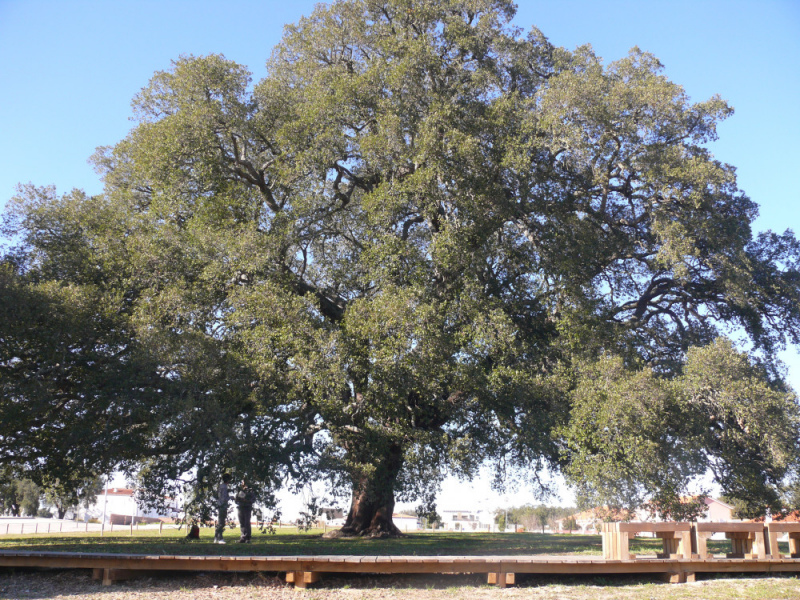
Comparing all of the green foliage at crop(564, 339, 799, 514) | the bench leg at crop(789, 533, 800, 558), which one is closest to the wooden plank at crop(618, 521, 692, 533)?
the green foliage at crop(564, 339, 799, 514)

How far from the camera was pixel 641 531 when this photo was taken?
450 inches

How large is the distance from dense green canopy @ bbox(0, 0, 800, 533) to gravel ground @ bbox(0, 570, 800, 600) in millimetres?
4080

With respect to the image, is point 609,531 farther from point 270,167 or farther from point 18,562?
point 270,167

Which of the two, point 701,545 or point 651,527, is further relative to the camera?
point 701,545

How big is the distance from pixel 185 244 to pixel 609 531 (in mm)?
13666

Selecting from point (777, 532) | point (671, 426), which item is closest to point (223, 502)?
point (671, 426)

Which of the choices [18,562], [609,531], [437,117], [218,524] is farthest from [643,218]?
[18,562]

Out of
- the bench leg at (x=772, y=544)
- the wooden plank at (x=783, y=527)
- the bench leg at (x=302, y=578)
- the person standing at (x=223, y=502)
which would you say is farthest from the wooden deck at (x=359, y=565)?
the person standing at (x=223, y=502)

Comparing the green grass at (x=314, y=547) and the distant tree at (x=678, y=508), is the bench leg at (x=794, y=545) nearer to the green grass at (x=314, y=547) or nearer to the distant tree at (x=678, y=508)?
the distant tree at (x=678, y=508)

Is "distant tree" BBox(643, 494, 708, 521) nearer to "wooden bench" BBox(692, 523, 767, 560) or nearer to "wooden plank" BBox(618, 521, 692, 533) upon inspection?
"wooden bench" BBox(692, 523, 767, 560)

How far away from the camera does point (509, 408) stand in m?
17.9

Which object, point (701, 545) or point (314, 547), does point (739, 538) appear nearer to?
point (701, 545)

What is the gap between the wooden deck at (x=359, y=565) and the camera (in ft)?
34.4

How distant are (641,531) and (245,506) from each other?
11.2 meters
